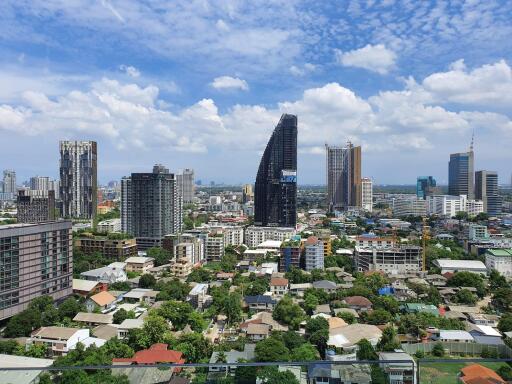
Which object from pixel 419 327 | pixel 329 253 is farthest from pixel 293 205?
pixel 419 327

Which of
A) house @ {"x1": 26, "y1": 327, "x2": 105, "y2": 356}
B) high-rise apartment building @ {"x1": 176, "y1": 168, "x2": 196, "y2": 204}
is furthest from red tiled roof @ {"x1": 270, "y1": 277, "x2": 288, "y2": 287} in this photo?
high-rise apartment building @ {"x1": 176, "y1": 168, "x2": 196, "y2": 204}

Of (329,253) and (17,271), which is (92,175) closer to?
(329,253)

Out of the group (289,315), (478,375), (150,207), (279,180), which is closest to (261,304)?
(289,315)

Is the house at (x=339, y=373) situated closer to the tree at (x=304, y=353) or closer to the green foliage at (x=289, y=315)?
the tree at (x=304, y=353)

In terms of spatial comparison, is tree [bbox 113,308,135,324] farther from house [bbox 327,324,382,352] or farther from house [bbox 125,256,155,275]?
house [bbox 125,256,155,275]

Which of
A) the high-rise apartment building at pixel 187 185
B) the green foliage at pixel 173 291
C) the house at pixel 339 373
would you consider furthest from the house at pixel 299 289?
the high-rise apartment building at pixel 187 185
